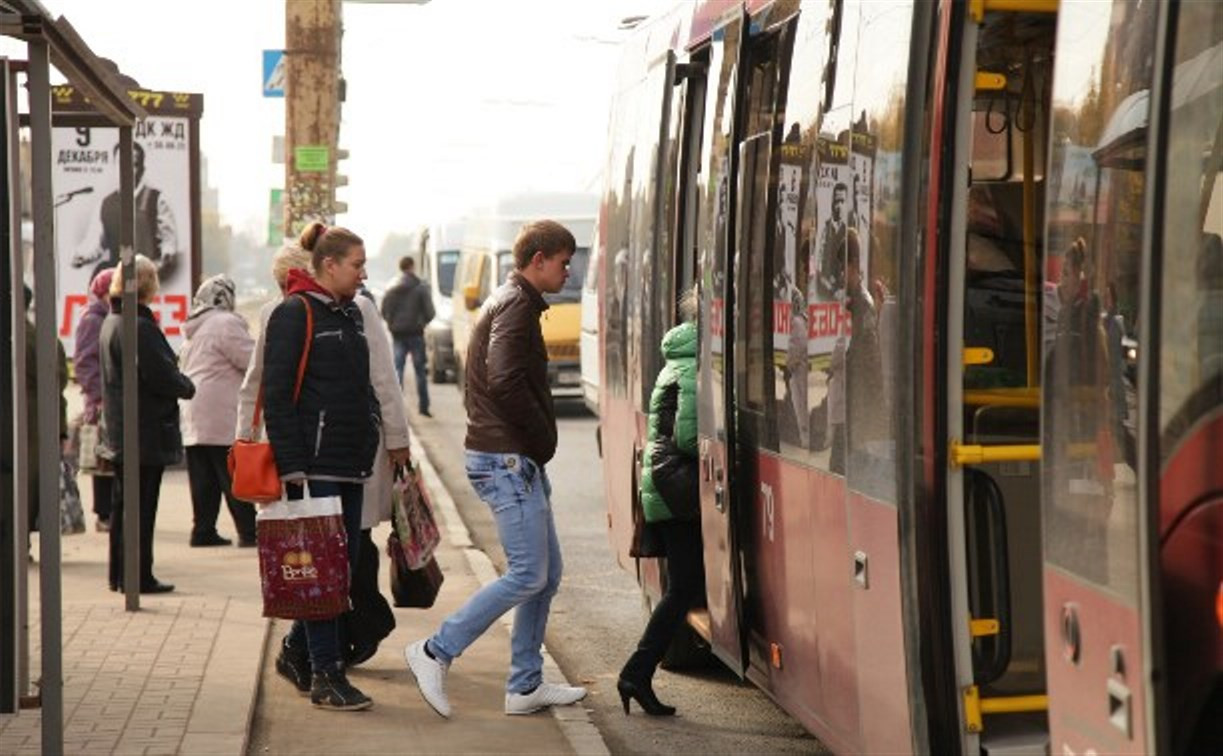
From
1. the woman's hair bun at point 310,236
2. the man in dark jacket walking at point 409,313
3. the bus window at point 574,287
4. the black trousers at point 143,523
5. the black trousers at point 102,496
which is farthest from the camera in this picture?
the bus window at point 574,287

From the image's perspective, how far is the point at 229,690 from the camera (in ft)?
30.8

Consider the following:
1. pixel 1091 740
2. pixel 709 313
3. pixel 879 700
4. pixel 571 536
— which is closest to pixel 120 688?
pixel 709 313

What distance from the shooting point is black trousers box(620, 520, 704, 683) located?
8.71 meters

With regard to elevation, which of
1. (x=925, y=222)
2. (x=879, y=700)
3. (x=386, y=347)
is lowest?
(x=879, y=700)

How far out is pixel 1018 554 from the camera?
641 centimetres

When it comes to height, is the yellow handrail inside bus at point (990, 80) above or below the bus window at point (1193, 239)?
above

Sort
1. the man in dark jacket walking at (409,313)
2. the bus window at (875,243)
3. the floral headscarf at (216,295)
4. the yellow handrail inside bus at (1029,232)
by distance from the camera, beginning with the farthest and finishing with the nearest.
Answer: the man in dark jacket walking at (409,313) → the floral headscarf at (216,295) → the yellow handrail inside bus at (1029,232) → the bus window at (875,243)

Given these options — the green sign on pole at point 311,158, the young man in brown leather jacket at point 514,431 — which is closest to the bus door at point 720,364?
the young man in brown leather jacket at point 514,431

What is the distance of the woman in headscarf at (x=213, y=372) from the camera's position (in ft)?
46.2

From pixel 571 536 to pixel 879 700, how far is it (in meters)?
10.0

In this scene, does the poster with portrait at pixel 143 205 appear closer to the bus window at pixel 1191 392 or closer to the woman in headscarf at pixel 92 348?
the woman in headscarf at pixel 92 348

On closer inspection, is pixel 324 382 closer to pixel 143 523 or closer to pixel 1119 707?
pixel 143 523

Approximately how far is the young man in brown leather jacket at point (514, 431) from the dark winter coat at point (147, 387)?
4041 millimetres

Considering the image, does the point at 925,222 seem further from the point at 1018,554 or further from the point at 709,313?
the point at 709,313
